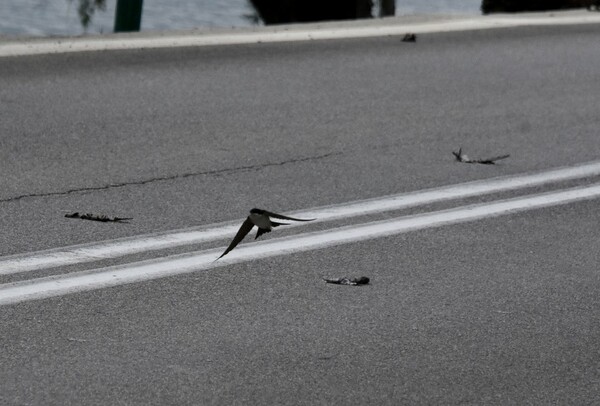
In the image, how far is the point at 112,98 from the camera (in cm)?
938

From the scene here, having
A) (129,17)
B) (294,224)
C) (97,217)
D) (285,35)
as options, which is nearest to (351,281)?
(294,224)

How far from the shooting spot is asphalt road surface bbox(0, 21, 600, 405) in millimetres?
4410

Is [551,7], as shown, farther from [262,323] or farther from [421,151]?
[262,323]

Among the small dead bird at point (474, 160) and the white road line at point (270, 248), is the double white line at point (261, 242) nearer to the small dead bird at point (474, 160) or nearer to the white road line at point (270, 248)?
the white road line at point (270, 248)

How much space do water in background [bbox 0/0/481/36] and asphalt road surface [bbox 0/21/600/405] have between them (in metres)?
6.57

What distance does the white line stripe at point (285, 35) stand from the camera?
11.3 m

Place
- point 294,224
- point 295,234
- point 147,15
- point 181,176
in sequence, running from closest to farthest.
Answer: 1. point 295,234
2. point 294,224
3. point 181,176
4. point 147,15

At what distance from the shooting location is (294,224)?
6.30 m

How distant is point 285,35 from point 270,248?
23.4ft

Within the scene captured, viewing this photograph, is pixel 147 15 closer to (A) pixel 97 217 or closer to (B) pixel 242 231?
(A) pixel 97 217

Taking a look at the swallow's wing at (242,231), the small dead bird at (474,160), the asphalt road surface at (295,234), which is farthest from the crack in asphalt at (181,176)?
the swallow's wing at (242,231)

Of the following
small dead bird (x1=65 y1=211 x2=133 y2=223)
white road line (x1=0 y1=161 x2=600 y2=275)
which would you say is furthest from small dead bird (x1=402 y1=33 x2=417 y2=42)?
small dead bird (x1=65 y1=211 x2=133 y2=223)

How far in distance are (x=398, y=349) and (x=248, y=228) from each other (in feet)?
2.60

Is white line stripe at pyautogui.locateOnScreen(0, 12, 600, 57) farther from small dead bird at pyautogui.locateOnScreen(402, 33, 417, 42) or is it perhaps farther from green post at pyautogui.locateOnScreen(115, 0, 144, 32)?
green post at pyautogui.locateOnScreen(115, 0, 144, 32)
